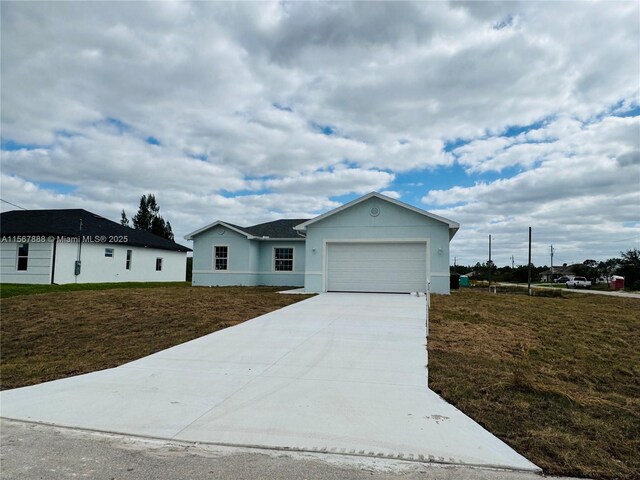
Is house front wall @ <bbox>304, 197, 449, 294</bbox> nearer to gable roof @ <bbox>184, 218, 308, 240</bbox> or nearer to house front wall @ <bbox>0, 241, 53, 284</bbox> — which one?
gable roof @ <bbox>184, 218, 308, 240</bbox>

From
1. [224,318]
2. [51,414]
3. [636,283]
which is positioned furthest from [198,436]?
[636,283]

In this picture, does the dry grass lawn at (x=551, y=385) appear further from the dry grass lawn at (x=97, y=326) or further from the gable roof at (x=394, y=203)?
the gable roof at (x=394, y=203)

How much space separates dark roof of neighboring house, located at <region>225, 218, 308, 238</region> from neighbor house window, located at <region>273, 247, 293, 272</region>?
0.80m

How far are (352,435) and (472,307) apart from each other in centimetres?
1079

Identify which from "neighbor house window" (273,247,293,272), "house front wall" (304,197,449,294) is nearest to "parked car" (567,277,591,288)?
"neighbor house window" (273,247,293,272)

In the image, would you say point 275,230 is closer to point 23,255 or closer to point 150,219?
point 23,255

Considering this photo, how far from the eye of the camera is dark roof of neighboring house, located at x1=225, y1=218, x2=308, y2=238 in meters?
23.8

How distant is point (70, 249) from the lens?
80.1 ft

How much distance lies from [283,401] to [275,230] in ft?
65.1

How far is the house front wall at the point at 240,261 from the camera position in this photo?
23.2 m

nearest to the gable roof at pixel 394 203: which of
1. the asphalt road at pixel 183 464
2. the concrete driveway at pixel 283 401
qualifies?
the concrete driveway at pixel 283 401

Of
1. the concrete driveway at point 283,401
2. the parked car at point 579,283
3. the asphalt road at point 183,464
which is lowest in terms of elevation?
the asphalt road at point 183,464

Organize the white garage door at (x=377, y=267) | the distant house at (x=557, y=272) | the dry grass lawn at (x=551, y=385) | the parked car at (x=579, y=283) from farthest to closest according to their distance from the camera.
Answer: the distant house at (x=557, y=272)
the parked car at (x=579, y=283)
the white garage door at (x=377, y=267)
the dry grass lawn at (x=551, y=385)

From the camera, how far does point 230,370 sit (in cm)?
671
